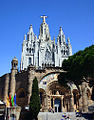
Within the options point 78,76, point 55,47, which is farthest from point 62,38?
point 78,76

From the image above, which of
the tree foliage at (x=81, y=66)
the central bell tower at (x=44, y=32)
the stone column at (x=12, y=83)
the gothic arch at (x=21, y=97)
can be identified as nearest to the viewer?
the tree foliage at (x=81, y=66)

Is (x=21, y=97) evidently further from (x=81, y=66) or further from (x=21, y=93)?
(x=81, y=66)

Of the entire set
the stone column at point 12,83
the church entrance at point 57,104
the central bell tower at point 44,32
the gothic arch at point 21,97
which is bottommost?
the church entrance at point 57,104

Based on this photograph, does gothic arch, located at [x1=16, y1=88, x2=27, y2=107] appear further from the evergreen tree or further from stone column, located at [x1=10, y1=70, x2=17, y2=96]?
the evergreen tree

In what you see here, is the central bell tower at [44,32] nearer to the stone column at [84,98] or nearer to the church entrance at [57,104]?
the church entrance at [57,104]

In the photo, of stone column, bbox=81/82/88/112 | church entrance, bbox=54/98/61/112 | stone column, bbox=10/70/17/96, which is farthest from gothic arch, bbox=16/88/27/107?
stone column, bbox=81/82/88/112

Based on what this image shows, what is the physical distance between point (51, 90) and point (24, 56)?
52540mm

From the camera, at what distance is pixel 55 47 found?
87750mm

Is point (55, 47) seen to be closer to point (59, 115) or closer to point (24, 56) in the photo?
point (24, 56)

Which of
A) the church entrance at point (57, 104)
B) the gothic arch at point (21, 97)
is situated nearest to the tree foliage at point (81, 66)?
the church entrance at point (57, 104)

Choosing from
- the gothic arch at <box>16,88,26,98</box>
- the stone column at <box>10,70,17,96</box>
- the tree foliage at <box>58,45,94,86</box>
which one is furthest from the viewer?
the stone column at <box>10,70,17,96</box>

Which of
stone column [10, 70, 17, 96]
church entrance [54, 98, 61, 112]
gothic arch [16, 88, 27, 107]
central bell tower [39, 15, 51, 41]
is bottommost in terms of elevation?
church entrance [54, 98, 61, 112]

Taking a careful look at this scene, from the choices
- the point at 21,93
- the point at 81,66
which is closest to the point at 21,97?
the point at 21,93

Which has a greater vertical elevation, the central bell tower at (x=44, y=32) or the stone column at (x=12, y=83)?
the central bell tower at (x=44, y=32)
